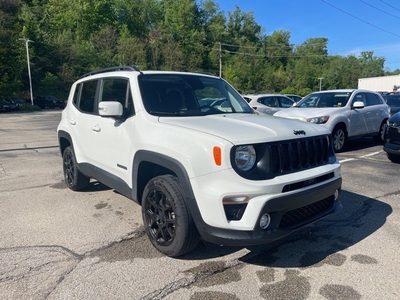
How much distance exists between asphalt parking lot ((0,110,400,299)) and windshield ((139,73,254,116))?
1527mm

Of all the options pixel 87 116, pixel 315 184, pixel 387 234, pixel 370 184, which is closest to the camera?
pixel 315 184

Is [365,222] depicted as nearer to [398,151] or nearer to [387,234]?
[387,234]

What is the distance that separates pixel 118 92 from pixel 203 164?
76.1 inches

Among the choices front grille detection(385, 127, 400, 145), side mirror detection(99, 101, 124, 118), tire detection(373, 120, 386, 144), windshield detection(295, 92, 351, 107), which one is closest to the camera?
side mirror detection(99, 101, 124, 118)

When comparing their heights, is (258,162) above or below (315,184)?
above

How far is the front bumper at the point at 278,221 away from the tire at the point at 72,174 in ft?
10.1

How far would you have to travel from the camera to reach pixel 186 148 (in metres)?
3.02

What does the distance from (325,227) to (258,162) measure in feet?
5.82

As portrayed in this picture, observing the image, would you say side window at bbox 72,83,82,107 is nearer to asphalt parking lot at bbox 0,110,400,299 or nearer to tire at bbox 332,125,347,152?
asphalt parking lot at bbox 0,110,400,299

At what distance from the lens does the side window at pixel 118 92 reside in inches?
156

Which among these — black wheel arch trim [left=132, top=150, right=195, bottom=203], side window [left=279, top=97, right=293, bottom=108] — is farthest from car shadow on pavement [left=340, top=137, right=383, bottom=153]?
black wheel arch trim [left=132, top=150, right=195, bottom=203]

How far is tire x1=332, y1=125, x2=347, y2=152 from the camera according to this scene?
8.98 meters

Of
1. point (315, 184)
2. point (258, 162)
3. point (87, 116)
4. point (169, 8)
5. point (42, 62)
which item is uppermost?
point (169, 8)

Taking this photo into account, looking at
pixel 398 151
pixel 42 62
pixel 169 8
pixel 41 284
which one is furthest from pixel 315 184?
pixel 169 8
